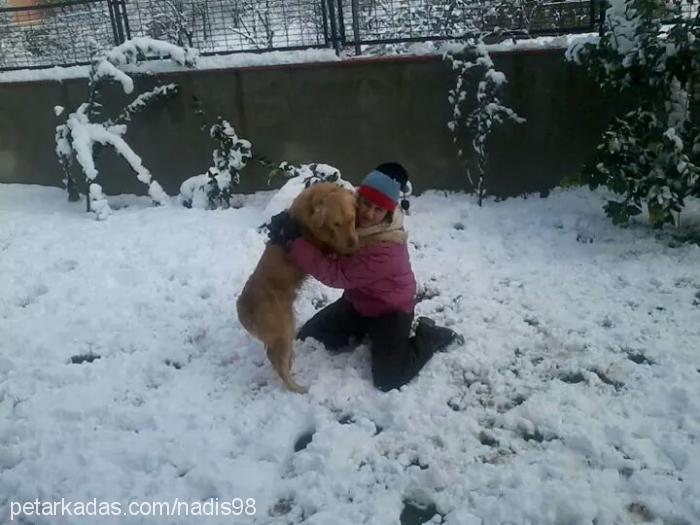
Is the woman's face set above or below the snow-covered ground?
above

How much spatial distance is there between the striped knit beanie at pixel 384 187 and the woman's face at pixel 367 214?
0.09 ft

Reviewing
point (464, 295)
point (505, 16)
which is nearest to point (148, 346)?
point (464, 295)

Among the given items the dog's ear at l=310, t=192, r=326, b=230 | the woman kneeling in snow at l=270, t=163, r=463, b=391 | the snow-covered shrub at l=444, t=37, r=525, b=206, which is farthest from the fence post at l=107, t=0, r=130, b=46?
the dog's ear at l=310, t=192, r=326, b=230

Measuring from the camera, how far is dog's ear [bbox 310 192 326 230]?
3.16 m

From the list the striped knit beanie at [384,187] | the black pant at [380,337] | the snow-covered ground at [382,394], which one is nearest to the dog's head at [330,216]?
the striped knit beanie at [384,187]

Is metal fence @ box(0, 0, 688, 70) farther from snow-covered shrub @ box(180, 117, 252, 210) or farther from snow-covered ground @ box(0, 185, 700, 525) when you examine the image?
snow-covered ground @ box(0, 185, 700, 525)

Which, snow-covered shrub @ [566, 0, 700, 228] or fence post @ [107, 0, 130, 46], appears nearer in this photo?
snow-covered shrub @ [566, 0, 700, 228]

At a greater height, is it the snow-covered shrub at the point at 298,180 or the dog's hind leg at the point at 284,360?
the snow-covered shrub at the point at 298,180

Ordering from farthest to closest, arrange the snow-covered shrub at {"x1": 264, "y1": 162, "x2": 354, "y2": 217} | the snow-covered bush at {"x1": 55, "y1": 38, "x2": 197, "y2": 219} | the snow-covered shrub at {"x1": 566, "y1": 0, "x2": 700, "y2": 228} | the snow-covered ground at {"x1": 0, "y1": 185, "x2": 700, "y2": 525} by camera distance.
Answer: the snow-covered bush at {"x1": 55, "y1": 38, "x2": 197, "y2": 219}, the snow-covered shrub at {"x1": 264, "y1": 162, "x2": 354, "y2": 217}, the snow-covered shrub at {"x1": 566, "y1": 0, "x2": 700, "y2": 228}, the snow-covered ground at {"x1": 0, "y1": 185, "x2": 700, "y2": 525}

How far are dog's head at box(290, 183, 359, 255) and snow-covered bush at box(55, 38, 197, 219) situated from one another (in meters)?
3.40

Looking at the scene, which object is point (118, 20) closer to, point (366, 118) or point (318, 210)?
point (366, 118)

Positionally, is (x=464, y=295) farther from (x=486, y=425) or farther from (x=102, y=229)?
(x=102, y=229)

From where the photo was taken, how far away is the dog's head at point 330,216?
314cm

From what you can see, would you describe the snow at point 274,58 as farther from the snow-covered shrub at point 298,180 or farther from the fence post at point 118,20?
the snow-covered shrub at point 298,180
